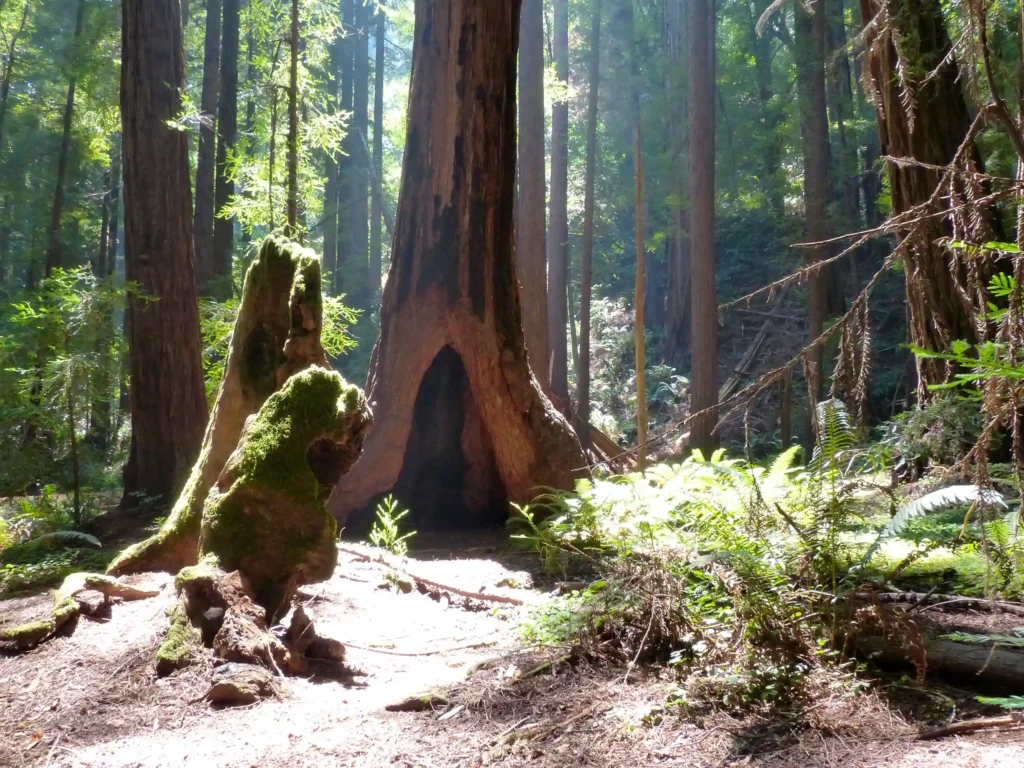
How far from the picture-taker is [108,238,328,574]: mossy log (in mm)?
5613

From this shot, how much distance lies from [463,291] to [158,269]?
3.96m

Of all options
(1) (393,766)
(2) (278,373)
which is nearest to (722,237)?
(2) (278,373)

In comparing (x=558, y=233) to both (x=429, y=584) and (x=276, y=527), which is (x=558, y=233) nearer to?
(x=429, y=584)

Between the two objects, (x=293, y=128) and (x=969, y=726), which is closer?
(x=969, y=726)

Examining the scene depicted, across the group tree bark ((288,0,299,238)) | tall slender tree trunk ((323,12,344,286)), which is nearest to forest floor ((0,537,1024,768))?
tree bark ((288,0,299,238))

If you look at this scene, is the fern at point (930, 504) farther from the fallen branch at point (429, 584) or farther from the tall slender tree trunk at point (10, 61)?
the tall slender tree trunk at point (10, 61)

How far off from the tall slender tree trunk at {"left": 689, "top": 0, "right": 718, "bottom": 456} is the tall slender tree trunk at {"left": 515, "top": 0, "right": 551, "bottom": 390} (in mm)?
3538

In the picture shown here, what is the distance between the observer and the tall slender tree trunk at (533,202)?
1466 centimetres

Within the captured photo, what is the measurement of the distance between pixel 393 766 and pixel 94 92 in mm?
20377

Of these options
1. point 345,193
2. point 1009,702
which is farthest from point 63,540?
point 345,193

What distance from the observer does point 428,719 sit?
142 inches

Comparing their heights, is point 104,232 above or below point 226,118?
below

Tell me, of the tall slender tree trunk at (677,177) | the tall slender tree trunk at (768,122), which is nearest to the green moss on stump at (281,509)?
the tall slender tree trunk at (768,122)

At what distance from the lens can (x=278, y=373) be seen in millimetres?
5684
